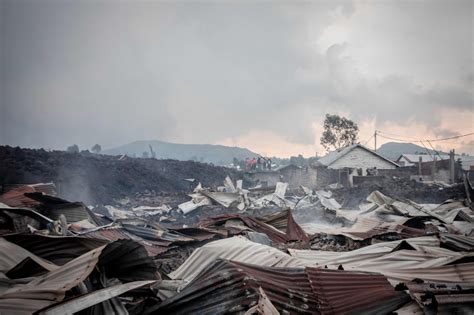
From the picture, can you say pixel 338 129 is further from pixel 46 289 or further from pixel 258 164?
pixel 46 289

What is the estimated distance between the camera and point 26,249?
3.81m

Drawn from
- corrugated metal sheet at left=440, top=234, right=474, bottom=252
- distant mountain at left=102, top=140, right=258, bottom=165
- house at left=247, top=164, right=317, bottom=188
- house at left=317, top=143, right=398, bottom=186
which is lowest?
corrugated metal sheet at left=440, top=234, right=474, bottom=252

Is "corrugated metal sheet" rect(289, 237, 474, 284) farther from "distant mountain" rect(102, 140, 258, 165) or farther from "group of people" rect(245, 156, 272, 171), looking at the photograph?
"distant mountain" rect(102, 140, 258, 165)

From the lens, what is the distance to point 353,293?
3.26 metres

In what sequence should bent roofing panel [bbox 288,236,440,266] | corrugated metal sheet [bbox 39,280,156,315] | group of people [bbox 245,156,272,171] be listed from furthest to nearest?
1. group of people [bbox 245,156,272,171]
2. bent roofing panel [bbox 288,236,440,266]
3. corrugated metal sheet [bbox 39,280,156,315]

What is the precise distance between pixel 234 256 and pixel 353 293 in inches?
60.1

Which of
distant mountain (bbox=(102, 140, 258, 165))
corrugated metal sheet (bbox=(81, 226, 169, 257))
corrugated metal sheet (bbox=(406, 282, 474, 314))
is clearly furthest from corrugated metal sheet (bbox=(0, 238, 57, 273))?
distant mountain (bbox=(102, 140, 258, 165))

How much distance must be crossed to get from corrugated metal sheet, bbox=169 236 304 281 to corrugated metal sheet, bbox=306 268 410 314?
2.75 ft

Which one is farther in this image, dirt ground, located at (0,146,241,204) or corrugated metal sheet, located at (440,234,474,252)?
dirt ground, located at (0,146,241,204)

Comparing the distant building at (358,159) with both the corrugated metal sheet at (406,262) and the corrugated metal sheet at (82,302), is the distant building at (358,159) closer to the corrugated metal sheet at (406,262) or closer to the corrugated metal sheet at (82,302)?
the corrugated metal sheet at (406,262)

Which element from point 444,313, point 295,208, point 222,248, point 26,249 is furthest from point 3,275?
point 295,208

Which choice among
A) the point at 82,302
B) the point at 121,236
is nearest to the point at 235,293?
the point at 82,302

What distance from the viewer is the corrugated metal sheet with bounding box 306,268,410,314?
3061mm

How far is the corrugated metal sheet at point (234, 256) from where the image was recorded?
4.25m
